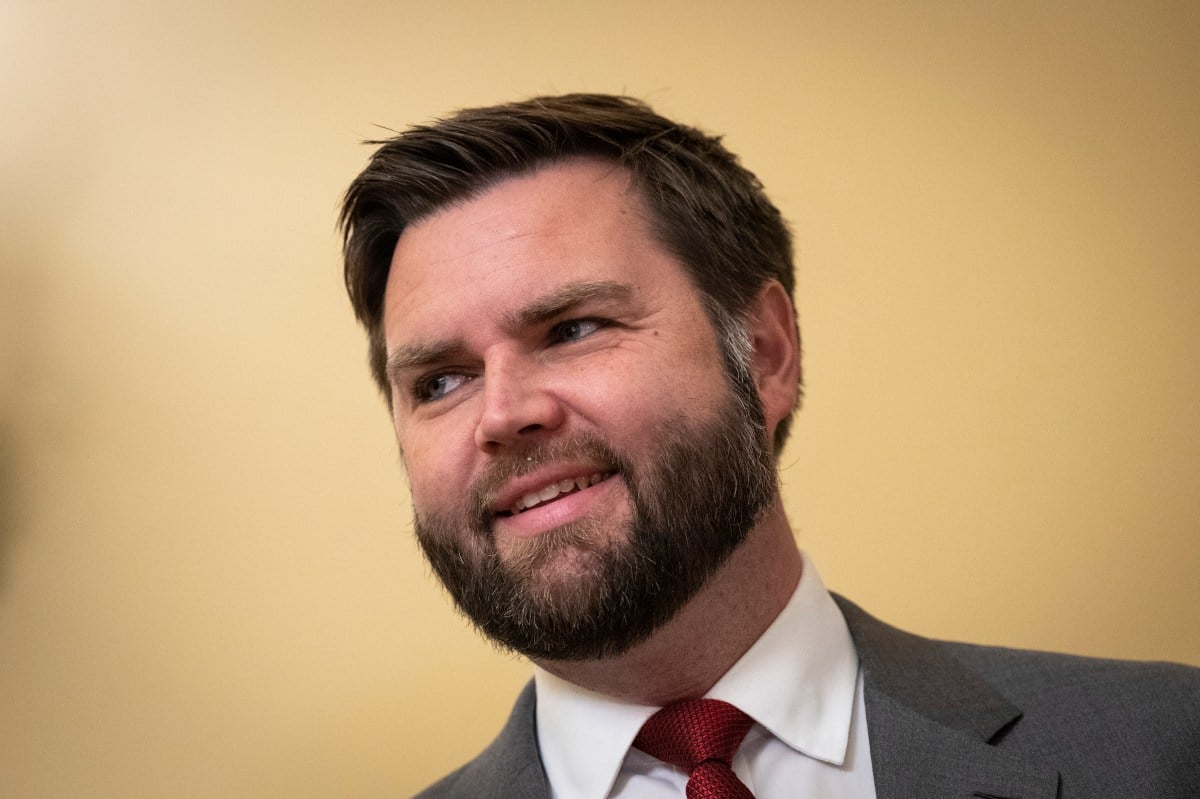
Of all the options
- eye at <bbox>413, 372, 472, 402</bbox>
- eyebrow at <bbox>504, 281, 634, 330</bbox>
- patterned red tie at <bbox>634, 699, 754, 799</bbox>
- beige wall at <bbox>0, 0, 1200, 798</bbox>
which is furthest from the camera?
beige wall at <bbox>0, 0, 1200, 798</bbox>

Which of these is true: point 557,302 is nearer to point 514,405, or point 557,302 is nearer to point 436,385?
point 514,405

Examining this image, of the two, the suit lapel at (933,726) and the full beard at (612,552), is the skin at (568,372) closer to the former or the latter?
the full beard at (612,552)

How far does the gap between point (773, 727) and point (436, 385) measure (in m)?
0.71

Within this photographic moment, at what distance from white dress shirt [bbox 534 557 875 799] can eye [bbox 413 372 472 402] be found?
0.48 m

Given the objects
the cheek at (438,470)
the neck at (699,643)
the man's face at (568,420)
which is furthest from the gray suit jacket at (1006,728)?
the cheek at (438,470)

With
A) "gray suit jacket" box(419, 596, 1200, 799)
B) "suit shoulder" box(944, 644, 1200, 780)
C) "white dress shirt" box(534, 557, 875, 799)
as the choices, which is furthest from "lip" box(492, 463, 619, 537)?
"suit shoulder" box(944, 644, 1200, 780)

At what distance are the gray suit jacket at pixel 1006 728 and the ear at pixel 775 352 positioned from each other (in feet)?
1.12

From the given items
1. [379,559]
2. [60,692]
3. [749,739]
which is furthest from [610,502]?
[60,692]

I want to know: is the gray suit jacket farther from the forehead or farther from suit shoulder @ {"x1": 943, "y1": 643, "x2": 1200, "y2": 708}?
the forehead

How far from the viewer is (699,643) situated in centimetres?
161

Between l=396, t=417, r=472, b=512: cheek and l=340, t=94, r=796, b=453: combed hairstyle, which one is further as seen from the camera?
l=340, t=94, r=796, b=453: combed hairstyle

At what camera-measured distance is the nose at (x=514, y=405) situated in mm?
1524

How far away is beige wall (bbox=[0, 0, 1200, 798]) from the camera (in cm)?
216

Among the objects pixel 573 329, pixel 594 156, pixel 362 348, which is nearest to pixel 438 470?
pixel 573 329
